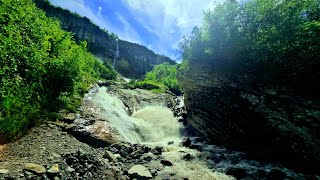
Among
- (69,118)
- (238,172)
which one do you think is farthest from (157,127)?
(238,172)

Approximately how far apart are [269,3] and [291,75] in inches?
336

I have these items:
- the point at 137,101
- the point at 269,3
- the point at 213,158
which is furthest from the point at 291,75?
the point at 137,101

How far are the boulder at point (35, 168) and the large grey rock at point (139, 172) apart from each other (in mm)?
5720

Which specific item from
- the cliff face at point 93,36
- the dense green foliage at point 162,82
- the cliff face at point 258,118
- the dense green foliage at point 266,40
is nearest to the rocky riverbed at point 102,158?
the cliff face at point 258,118

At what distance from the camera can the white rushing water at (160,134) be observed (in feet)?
66.2

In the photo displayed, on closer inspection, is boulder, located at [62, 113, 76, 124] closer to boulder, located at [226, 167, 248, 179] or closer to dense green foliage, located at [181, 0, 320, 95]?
boulder, located at [226, 167, 248, 179]

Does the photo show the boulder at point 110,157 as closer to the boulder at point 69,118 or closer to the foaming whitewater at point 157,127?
the boulder at point 69,118

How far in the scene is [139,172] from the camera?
1831cm

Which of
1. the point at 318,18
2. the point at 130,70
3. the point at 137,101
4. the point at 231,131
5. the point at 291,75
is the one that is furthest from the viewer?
the point at 130,70

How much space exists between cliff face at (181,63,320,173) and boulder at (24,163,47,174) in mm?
19493

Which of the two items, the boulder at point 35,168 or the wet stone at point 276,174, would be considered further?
the wet stone at point 276,174

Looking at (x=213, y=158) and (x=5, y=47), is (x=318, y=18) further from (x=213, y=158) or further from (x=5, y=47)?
(x=5, y=47)

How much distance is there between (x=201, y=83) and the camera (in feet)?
118

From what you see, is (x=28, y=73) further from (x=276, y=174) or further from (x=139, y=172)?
(x=276, y=174)
